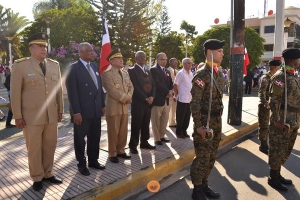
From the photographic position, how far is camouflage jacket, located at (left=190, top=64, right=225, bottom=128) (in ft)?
10.4

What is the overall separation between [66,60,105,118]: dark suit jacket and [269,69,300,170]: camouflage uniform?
99.1 inches

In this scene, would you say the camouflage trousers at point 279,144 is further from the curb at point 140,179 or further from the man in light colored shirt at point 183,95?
the man in light colored shirt at point 183,95

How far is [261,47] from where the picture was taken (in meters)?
29.8

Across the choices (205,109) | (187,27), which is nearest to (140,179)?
(205,109)

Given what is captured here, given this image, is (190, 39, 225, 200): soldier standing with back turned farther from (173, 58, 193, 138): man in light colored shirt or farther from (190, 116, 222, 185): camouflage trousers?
(173, 58, 193, 138): man in light colored shirt

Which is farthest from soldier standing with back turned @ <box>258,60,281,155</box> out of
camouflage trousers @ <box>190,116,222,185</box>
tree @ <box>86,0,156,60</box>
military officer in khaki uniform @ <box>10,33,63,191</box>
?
tree @ <box>86,0,156,60</box>

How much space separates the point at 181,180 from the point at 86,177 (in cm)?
142

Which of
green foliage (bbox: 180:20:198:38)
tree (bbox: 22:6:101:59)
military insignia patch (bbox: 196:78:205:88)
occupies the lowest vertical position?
military insignia patch (bbox: 196:78:205:88)

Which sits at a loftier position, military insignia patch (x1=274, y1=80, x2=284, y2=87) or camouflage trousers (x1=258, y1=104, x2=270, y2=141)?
military insignia patch (x1=274, y1=80, x2=284, y2=87)

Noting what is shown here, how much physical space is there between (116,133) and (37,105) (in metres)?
1.42

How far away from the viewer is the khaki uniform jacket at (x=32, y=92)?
329 cm

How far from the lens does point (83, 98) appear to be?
3.87 m

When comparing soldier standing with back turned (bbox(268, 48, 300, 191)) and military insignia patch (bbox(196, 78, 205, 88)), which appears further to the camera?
soldier standing with back turned (bbox(268, 48, 300, 191))

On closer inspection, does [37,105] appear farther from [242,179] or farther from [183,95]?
[183,95]
